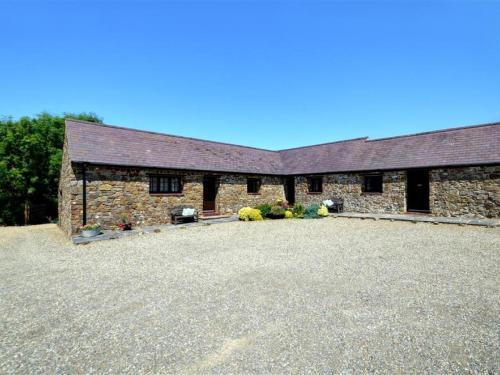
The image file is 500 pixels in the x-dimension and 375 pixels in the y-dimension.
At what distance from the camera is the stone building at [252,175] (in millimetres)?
12969

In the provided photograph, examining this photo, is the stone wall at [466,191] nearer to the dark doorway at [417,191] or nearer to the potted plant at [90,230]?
the dark doorway at [417,191]

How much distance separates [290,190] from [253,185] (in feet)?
13.9

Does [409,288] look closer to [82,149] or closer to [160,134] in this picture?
[82,149]

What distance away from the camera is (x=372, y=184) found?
18188mm

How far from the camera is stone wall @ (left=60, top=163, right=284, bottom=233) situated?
12.1 meters

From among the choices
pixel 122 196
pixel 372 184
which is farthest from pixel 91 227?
pixel 372 184

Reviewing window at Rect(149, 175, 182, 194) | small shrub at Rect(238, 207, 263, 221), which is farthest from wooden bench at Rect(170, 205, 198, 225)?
small shrub at Rect(238, 207, 263, 221)

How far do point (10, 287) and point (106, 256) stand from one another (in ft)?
8.52

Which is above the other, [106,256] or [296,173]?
[296,173]

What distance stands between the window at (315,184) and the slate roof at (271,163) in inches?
31.4

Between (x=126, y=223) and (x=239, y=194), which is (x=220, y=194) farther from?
(x=126, y=223)

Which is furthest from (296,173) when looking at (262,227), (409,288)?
(409,288)

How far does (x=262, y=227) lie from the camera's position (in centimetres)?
1372

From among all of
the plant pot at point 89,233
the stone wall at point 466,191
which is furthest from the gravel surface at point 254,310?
the stone wall at point 466,191
